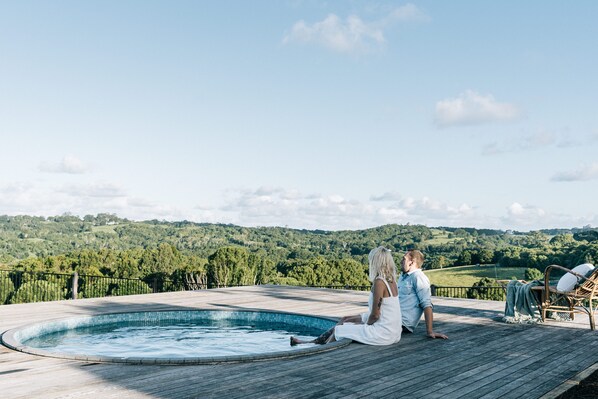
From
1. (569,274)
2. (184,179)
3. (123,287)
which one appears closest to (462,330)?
(569,274)

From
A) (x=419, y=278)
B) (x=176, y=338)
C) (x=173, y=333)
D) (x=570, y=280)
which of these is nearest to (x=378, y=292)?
(x=419, y=278)

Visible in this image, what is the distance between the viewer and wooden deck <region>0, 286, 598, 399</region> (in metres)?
3.73

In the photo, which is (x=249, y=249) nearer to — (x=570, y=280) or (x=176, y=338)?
(x=176, y=338)

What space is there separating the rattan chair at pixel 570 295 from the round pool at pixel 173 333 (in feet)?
10.0

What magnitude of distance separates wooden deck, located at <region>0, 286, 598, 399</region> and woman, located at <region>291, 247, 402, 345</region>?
0.12m

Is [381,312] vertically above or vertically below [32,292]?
above

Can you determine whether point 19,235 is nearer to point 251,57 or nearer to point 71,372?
Result: point 251,57

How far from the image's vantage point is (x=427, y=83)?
20109 mm

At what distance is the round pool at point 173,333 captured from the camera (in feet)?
23.3

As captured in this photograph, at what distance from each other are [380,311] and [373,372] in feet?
4.09

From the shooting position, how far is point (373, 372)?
14.3 ft

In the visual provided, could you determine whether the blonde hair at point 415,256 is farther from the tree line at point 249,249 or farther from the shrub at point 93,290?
the shrub at point 93,290

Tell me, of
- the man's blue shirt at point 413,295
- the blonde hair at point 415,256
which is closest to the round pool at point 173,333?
the man's blue shirt at point 413,295

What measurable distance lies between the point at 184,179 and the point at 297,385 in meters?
30.9
